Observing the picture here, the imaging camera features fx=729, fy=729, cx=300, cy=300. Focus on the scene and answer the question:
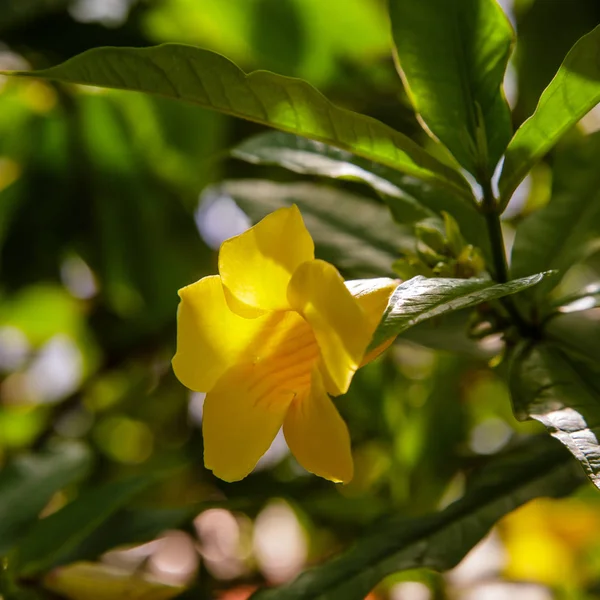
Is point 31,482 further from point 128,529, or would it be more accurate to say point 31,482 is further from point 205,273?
point 205,273

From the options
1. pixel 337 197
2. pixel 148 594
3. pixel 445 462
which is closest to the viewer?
pixel 148 594

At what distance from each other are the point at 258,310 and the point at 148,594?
0.40 metres

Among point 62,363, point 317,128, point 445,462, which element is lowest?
point 62,363

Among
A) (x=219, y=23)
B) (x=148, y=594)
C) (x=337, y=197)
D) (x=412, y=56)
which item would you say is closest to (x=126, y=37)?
(x=219, y=23)

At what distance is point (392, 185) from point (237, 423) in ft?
0.95

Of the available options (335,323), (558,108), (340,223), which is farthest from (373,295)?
(340,223)

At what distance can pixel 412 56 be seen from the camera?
583 millimetres

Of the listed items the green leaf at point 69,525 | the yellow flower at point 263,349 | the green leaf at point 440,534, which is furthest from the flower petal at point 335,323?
the green leaf at point 69,525

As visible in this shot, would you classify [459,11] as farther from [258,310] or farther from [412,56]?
[258,310]

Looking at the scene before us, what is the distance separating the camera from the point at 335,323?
455 mm

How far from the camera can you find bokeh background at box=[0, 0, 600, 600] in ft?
Result: 3.50

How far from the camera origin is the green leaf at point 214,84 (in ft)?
1.73

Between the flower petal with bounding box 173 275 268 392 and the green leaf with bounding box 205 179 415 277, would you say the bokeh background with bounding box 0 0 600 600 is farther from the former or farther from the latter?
the flower petal with bounding box 173 275 268 392

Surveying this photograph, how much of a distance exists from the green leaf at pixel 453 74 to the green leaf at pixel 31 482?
1.97 feet
